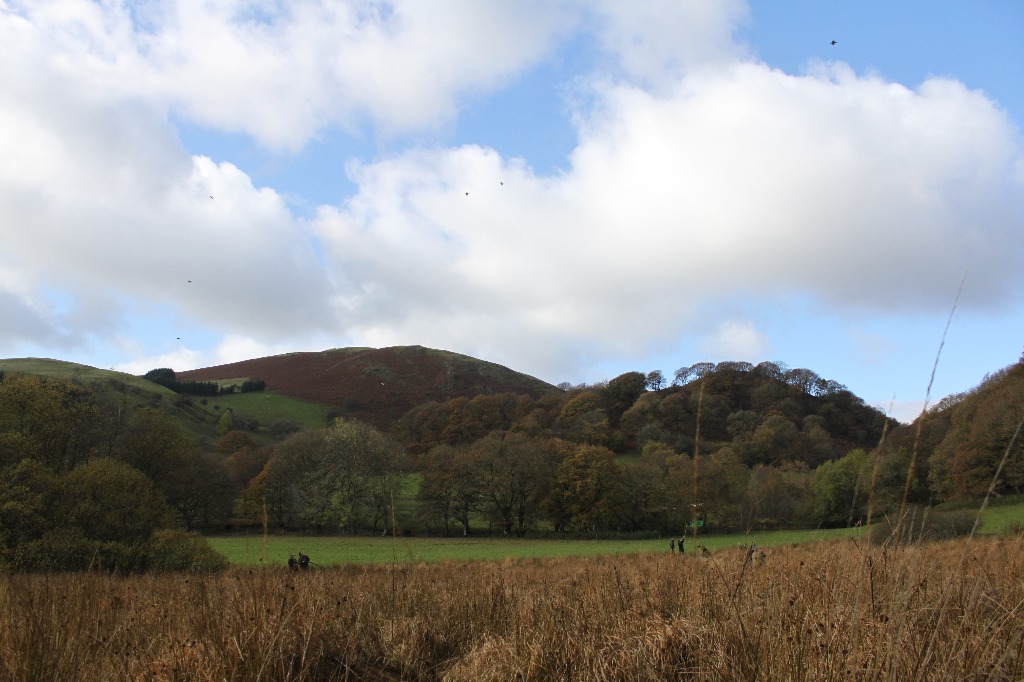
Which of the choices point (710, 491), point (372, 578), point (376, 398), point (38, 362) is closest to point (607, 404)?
point (376, 398)

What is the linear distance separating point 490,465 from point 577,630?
194 ft

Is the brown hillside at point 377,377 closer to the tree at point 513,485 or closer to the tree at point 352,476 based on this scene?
the tree at point 352,476

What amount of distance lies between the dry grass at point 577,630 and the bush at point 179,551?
18035 mm

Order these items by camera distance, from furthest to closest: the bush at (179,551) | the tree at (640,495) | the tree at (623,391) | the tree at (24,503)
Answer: the tree at (623,391) → the tree at (640,495) → the bush at (179,551) → the tree at (24,503)

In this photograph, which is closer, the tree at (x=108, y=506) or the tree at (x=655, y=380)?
the tree at (x=108, y=506)

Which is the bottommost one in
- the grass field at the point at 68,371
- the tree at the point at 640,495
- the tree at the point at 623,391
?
the tree at the point at 640,495

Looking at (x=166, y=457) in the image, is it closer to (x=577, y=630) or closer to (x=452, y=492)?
(x=452, y=492)

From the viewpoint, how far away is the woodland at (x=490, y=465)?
2334cm

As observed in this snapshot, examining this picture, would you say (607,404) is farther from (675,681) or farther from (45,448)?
(675,681)

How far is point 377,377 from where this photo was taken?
5330 inches

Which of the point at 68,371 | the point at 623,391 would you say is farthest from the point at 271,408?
the point at 623,391

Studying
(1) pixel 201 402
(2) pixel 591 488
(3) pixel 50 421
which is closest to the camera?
(3) pixel 50 421

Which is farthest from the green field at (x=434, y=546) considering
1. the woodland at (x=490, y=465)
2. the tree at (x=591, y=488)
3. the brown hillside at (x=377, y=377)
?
the brown hillside at (x=377, y=377)

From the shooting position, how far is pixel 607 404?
98312mm
